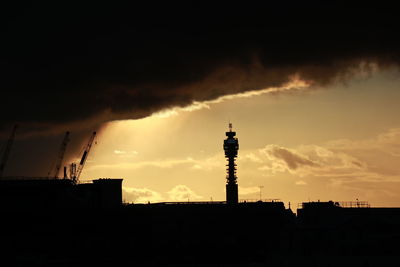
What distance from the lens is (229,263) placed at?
184 meters

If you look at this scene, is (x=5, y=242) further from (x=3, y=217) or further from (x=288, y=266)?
(x=288, y=266)

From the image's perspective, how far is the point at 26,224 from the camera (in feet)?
646

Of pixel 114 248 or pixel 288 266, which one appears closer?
pixel 288 266

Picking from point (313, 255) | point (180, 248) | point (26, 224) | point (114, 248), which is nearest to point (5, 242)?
point (26, 224)

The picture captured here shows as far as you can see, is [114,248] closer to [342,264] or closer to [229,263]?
[229,263]

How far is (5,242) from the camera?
18800 centimetres

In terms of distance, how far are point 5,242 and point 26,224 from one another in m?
10.1

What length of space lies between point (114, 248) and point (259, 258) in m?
36.9

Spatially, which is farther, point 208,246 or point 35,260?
point 208,246

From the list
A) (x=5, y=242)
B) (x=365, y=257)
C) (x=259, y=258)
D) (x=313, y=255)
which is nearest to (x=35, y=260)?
(x=5, y=242)

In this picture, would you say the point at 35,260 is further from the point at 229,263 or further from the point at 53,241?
the point at 229,263

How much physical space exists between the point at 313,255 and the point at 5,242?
249ft

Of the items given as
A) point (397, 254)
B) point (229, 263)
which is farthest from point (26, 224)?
point (397, 254)

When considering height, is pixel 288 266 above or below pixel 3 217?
below
